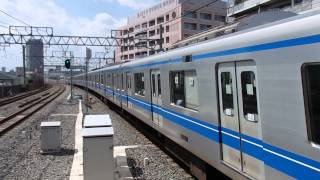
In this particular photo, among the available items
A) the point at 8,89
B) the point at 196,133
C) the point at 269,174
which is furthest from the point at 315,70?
the point at 8,89

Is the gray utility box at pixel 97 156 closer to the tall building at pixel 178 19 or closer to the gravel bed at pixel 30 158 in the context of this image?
the gravel bed at pixel 30 158

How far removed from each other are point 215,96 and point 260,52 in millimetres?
1734

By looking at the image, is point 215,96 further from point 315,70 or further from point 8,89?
point 8,89

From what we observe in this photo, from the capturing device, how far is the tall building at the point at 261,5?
4328 centimetres

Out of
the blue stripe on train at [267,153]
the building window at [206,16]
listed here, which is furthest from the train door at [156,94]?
the building window at [206,16]

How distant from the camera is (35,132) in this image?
16109 millimetres

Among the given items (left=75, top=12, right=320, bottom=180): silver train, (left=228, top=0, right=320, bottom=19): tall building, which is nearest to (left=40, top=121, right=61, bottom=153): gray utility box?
(left=75, top=12, right=320, bottom=180): silver train

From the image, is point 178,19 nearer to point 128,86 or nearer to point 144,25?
point 144,25

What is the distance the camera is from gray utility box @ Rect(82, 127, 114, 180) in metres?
7.57

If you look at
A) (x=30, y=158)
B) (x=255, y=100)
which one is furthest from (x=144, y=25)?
(x=255, y=100)

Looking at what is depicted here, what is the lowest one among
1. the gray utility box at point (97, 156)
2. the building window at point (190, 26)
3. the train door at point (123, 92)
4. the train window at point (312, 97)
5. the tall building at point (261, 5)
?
the gray utility box at point (97, 156)

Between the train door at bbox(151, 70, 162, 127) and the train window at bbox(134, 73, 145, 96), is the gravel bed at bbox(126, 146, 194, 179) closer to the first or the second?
the train door at bbox(151, 70, 162, 127)

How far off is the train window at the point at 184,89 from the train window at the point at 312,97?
3642 mm

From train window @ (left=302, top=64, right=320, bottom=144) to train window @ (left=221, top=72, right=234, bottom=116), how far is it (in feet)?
6.37
